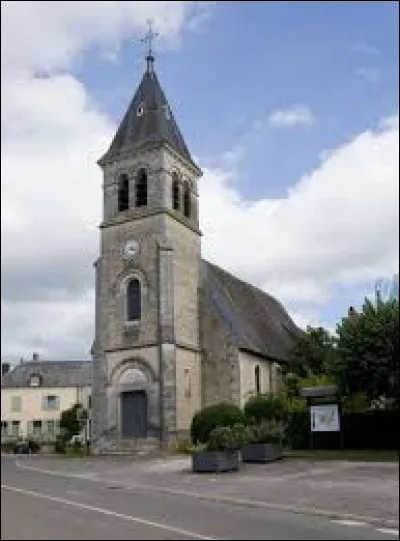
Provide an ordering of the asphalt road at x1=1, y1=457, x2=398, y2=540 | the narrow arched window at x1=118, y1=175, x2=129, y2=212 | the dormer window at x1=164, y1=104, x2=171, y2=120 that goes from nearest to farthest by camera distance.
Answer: the asphalt road at x1=1, y1=457, x2=398, y2=540 → the narrow arched window at x1=118, y1=175, x2=129, y2=212 → the dormer window at x1=164, y1=104, x2=171, y2=120

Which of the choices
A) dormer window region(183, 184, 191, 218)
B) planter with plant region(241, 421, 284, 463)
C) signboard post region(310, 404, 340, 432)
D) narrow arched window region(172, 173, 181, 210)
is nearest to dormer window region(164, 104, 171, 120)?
narrow arched window region(172, 173, 181, 210)

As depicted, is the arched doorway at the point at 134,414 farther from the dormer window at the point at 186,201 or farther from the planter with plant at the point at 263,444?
the planter with plant at the point at 263,444

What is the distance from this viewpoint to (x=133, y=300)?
127ft

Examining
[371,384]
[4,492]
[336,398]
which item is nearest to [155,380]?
[336,398]

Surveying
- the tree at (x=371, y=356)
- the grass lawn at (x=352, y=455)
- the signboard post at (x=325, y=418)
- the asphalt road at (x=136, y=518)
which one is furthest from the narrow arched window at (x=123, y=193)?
the asphalt road at (x=136, y=518)

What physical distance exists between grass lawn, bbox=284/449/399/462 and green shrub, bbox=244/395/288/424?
17.9ft

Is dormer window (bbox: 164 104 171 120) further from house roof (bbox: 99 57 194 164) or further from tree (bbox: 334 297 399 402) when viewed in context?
tree (bbox: 334 297 399 402)

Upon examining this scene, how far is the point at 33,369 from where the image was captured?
23.2 m

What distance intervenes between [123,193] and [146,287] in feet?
19.7

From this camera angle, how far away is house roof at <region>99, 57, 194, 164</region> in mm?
41406

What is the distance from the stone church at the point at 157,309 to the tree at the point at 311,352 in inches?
58.9

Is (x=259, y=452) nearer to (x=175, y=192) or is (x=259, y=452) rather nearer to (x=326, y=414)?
(x=326, y=414)

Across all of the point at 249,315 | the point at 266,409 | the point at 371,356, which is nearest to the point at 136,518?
the point at 371,356

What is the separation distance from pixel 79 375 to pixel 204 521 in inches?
906
